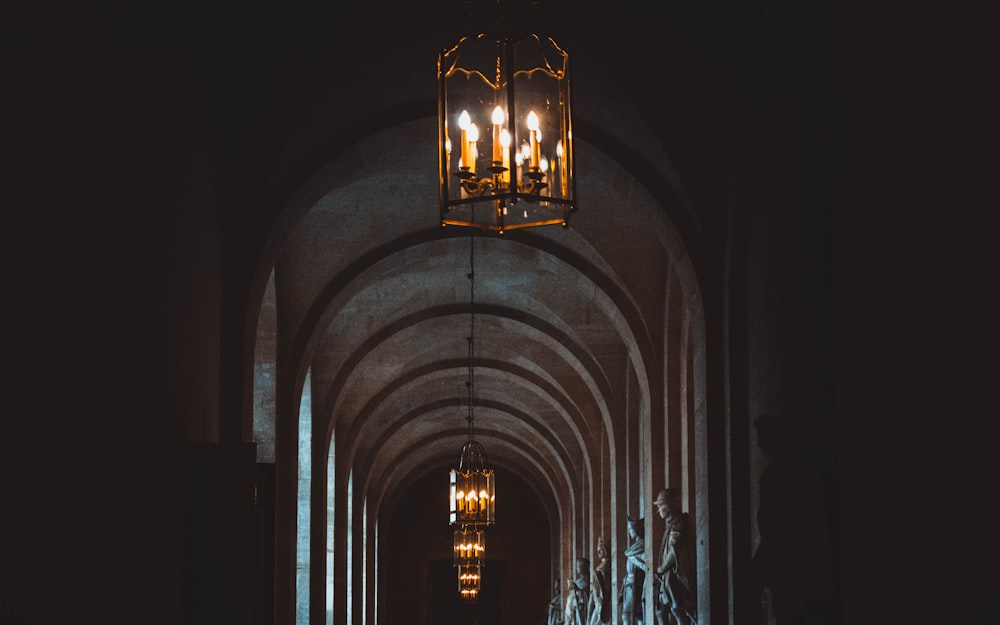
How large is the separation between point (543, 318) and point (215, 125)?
10160 mm

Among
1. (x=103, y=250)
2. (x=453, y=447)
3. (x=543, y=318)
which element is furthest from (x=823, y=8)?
(x=453, y=447)

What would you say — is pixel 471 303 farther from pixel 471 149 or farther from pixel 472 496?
pixel 471 149

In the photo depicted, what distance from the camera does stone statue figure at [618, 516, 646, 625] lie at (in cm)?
1759

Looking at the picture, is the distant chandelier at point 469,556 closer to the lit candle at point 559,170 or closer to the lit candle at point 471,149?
the lit candle at point 559,170

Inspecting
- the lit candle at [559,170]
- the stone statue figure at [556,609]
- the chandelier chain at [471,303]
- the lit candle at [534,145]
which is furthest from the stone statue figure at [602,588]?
the lit candle at [534,145]

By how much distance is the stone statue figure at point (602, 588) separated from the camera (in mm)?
21953

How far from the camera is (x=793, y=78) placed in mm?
9930

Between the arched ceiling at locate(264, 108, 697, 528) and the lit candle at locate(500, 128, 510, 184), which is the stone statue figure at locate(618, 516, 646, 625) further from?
the lit candle at locate(500, 128, 510, 184)

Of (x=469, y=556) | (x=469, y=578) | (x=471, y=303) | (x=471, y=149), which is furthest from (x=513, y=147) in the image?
(x=469, y=578)

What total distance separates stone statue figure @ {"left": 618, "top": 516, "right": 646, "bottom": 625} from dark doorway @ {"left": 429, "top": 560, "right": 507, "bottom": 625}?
90.6 ft

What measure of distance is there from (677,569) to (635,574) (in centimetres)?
452

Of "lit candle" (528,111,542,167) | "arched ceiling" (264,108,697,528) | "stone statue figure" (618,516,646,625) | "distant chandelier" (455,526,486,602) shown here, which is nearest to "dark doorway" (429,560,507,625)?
"distant chandelier" (455,526,486,602)

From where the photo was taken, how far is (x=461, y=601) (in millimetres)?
47656

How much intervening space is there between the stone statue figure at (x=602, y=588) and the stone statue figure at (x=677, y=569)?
300 inches
